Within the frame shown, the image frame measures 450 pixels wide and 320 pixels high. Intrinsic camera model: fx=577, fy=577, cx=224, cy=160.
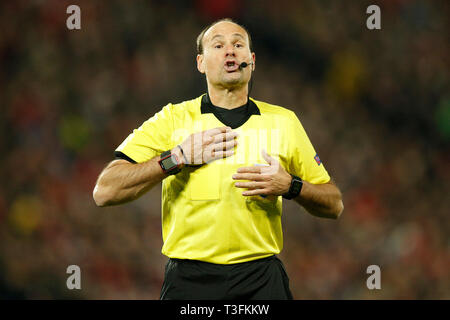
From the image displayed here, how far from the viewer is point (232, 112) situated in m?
2.36

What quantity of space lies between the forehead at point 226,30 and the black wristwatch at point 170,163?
1.95 feet

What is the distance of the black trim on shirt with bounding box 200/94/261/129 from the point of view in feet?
7.60

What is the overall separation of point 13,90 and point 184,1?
1.71 metres

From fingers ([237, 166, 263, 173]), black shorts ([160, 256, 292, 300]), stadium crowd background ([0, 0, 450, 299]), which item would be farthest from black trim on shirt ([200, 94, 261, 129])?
stadium crowd background ([0, 0, 450, 299])

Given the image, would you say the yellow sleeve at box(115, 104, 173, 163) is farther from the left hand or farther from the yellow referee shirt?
the left hand

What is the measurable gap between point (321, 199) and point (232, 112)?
50cm

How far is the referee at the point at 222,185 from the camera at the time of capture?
7.06 ft

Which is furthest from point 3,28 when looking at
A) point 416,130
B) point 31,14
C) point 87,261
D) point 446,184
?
point 446,184

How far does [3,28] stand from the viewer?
16.9 ft

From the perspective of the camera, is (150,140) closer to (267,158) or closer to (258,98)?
(267,158)

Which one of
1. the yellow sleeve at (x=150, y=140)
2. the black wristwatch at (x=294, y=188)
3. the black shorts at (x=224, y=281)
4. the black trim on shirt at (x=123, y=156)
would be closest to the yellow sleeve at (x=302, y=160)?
the black wristwatch at (x=294, y=188)

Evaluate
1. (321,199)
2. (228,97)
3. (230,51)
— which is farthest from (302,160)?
(230,51)

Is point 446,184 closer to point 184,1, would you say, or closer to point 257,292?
point 184,1

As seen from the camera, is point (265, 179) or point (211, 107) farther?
point (211, 107)
